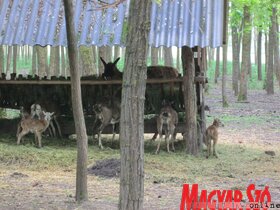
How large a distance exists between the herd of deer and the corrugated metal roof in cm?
191

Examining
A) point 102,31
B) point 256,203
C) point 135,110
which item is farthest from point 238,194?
point 102,31

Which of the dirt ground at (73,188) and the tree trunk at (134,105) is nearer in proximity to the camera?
the tree trunk at (134,105)

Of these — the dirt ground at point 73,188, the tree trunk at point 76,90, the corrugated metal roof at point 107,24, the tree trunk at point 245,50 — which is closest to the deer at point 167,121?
the corrugated metal roof at point 107,24

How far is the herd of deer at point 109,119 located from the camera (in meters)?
13.3

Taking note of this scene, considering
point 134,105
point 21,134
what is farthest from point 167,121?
point 134,105

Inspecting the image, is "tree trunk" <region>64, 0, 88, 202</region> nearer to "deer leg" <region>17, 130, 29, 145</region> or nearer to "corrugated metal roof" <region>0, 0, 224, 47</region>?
"corrugated metal roof" <region>0, 0, 224, 47</region>

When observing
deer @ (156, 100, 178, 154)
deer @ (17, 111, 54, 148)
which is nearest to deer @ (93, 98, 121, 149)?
deer @ (156, 100, 178, 154)

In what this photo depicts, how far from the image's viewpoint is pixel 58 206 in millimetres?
7742

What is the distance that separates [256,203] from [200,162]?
16.2 feet

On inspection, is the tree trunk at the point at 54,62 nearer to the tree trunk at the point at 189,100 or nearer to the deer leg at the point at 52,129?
the deer leg at the point at 52,129

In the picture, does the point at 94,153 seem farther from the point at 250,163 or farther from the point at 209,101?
the point at 209,101

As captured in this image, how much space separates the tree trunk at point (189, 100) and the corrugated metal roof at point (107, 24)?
848 mm

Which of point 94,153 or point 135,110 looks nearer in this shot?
point 135,110

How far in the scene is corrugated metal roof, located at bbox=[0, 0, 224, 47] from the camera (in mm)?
12445
